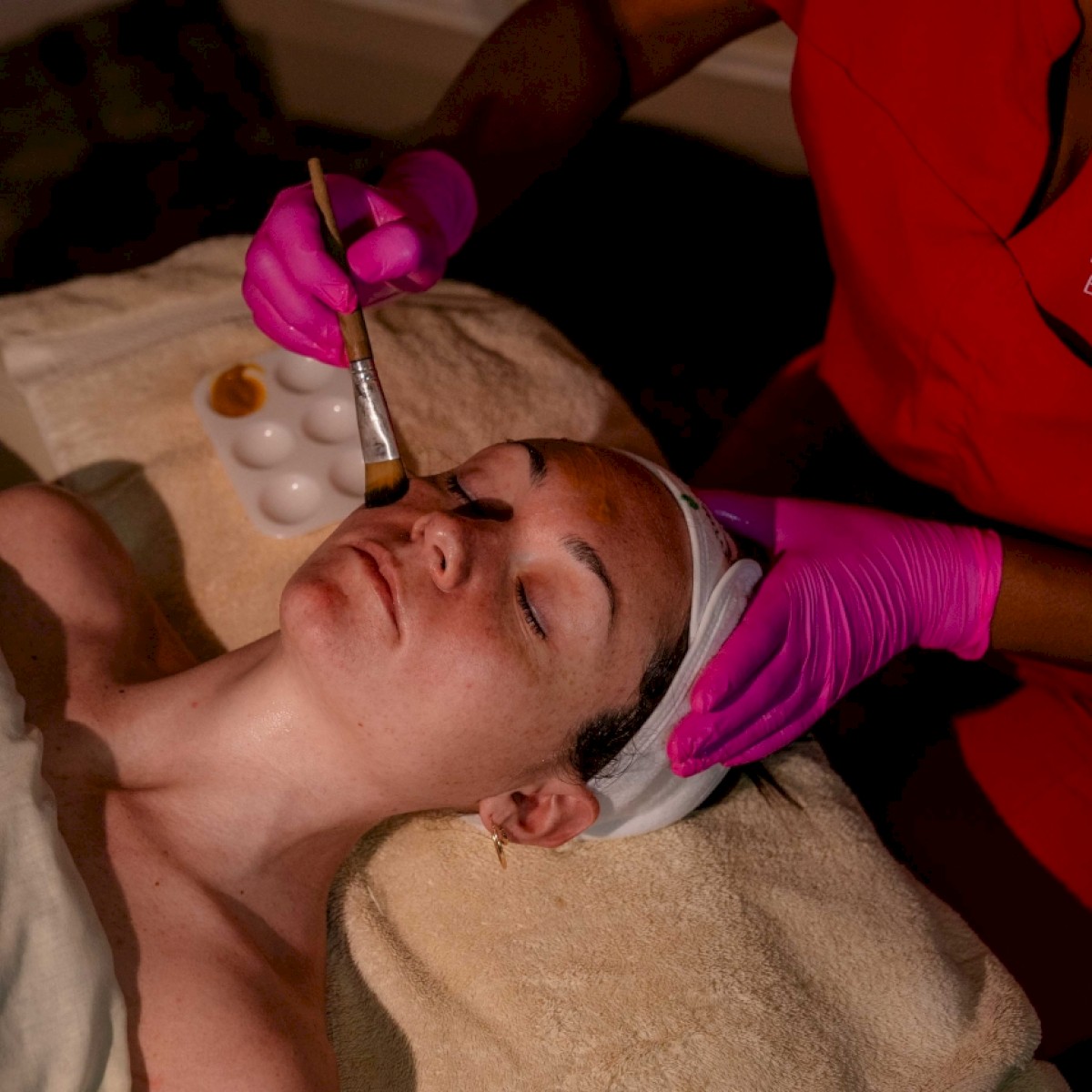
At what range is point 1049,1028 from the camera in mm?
1284

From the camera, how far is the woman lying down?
0.96 m

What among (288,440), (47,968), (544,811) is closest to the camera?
(47,968)

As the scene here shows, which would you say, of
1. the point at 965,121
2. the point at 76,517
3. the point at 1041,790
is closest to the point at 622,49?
the point at 965,121

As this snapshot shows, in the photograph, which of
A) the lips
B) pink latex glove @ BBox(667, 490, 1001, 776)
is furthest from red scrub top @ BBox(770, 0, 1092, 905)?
the lips

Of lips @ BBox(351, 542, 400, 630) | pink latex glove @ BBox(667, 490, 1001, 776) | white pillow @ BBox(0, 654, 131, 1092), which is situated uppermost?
lips @ BBox(351, 542, 400, 630)

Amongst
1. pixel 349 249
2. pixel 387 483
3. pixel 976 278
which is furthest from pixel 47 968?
pixel 976 278

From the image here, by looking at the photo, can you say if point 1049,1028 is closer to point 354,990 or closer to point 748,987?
point 748,987

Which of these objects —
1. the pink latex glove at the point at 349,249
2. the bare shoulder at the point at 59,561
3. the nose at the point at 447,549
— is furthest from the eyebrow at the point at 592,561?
the bare shoulder at the point at 59,561

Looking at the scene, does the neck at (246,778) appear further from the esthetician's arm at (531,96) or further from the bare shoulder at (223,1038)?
the esthetician's arm at (531,96)

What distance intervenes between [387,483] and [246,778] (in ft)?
1.18

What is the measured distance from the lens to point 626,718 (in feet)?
3.48

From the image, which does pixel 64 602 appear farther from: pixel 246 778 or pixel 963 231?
pixel 963 231

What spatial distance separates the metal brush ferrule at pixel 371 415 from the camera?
1045 mm

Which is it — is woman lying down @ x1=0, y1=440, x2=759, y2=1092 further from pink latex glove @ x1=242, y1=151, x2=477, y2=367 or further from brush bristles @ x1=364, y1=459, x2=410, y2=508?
pink latex glove @ x1=242, y1=151, x2=477, y2=367
